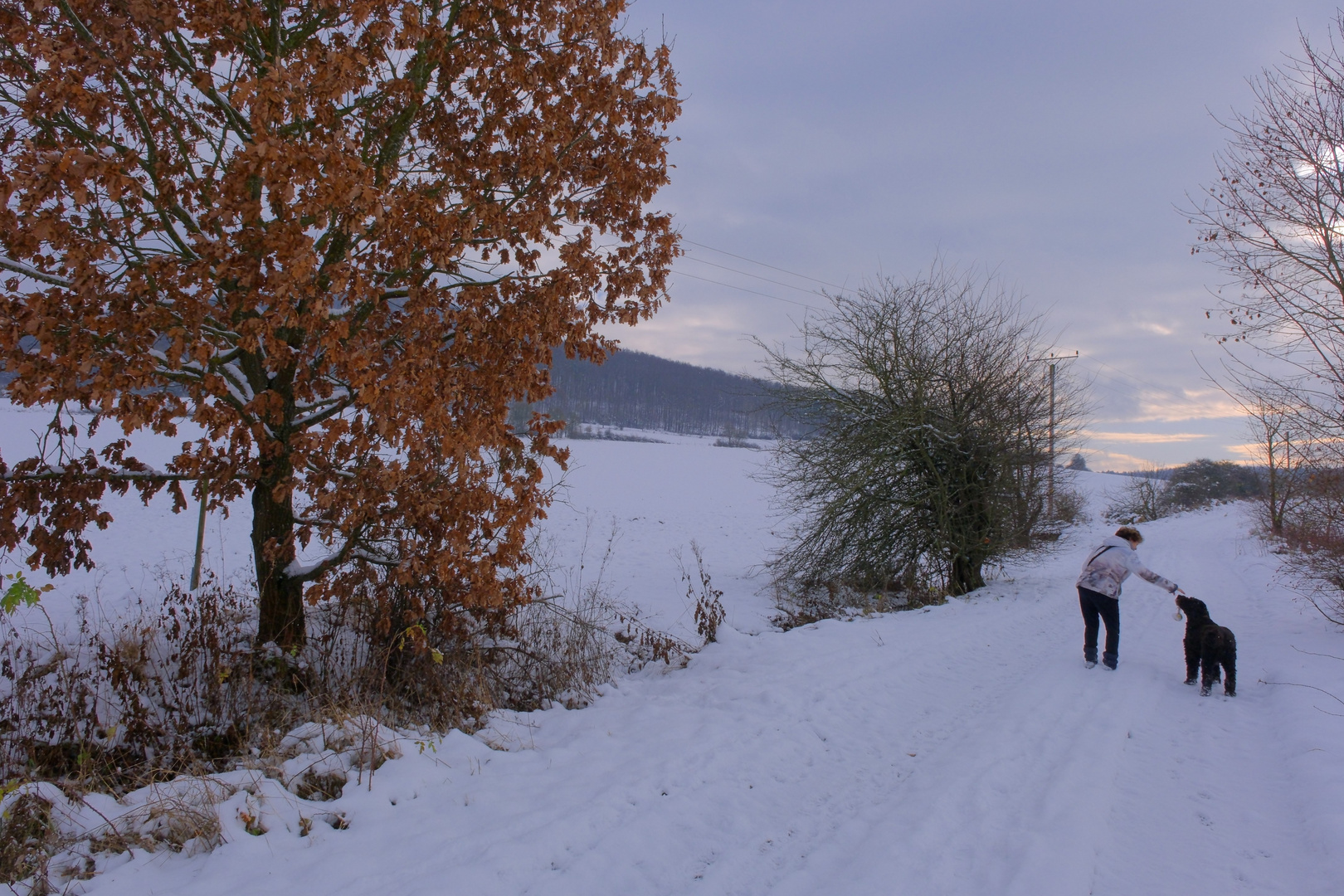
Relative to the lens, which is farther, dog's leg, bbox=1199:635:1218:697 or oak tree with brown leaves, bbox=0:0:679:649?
dog's leg, bbox=1199:635:1218:697

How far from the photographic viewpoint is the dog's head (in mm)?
6504

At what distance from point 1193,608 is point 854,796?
4.78 m

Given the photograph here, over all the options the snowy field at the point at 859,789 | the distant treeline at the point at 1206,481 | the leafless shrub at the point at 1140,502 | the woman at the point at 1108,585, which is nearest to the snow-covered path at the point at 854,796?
the snowy field at the point at 859,789

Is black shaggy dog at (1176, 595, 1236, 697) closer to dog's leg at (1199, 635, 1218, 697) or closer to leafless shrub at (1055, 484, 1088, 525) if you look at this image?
dog's leg at (1199, 635, 1218, 697)

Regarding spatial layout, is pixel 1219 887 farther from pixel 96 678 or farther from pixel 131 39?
pixel 131 39

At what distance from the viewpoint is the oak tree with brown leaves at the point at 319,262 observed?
370 centimetres

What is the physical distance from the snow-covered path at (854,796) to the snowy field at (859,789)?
0.06 feet

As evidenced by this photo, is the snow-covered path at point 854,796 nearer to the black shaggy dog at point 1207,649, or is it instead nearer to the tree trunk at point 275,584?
the black shaggy dog at point 1207,649

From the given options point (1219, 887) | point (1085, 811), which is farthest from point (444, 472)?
point (1219, 887)

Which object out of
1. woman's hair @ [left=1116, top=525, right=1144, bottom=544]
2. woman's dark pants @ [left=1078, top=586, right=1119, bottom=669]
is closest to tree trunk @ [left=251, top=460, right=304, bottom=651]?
woman's dark pants @ [left=1078, top=586, right=1119, bottom=669]

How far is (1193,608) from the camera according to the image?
258 inches

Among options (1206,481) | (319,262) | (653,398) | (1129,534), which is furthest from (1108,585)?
(653,398)

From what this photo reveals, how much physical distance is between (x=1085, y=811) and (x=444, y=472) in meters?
4.80

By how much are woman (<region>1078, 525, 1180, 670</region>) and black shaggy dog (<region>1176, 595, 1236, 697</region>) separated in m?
0.32
